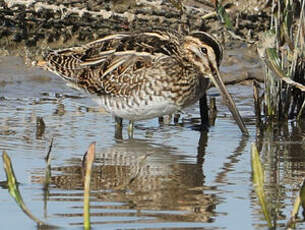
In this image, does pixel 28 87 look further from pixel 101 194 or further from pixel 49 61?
pixel 101 194

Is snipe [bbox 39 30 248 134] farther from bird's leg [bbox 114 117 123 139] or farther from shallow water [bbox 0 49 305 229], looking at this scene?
shallow water [bbox 0 49 305 229]

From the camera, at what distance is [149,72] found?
6.70 meters

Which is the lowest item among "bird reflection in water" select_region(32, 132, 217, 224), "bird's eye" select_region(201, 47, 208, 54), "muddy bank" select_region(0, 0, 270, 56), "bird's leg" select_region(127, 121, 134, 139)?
"bird reflection in water" select_region(32, 132, 217, 224)

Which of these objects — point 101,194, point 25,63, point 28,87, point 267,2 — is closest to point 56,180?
point 101,194

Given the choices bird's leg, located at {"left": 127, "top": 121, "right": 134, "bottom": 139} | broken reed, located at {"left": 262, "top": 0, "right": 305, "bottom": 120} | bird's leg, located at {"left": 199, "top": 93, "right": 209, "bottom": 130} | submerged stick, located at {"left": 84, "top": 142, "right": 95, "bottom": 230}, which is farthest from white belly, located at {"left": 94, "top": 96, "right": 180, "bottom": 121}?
submerged stick, located at {"left": 84, "top": 142, "right": 95, "bottom": 230}

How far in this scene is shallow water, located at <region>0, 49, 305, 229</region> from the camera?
Answer: 4586 mm

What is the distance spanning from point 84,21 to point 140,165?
5069mm

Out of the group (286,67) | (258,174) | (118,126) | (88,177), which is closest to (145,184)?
(258,174)

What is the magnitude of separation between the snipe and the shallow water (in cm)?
26

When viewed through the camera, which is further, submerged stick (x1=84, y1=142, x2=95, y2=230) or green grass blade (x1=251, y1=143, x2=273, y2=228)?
green grass blade (x1=251, y1=143, x2=273, y2=228)

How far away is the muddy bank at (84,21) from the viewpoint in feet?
30.9

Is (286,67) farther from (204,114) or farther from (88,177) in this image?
(88,177)

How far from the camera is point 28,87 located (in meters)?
8.55

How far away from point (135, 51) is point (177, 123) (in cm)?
88
